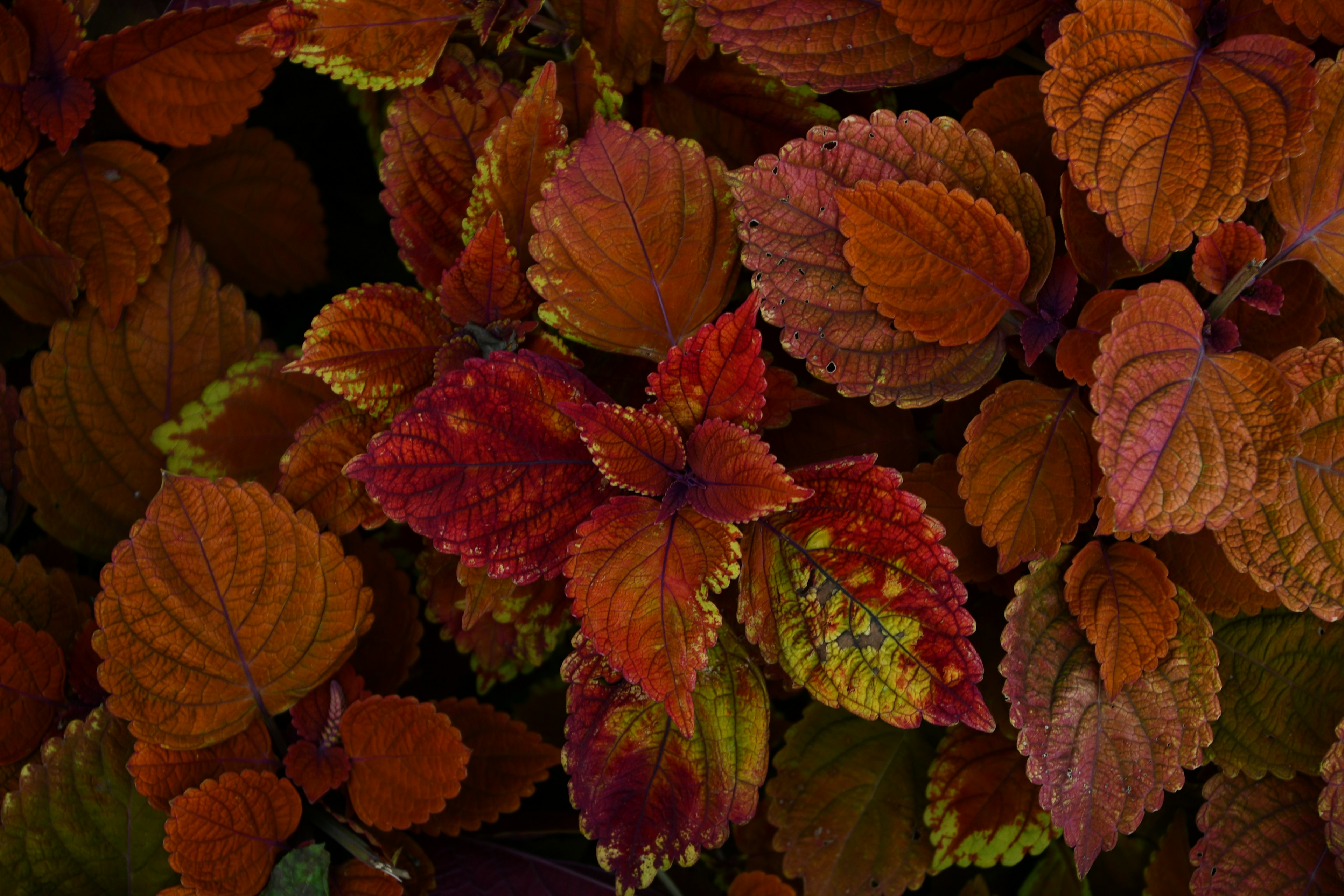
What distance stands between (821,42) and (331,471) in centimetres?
59

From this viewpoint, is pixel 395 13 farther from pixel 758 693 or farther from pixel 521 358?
pixel 758 693

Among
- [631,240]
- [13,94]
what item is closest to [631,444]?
[631,240]

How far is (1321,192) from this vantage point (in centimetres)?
76

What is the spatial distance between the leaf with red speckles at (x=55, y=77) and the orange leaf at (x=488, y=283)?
1.40ft

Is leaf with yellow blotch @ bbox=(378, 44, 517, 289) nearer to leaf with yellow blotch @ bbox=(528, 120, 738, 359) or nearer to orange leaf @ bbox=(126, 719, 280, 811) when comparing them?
leaf with yellow blotch @ bbox=(528, 120, 738, 359)

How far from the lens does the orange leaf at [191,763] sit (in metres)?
0.84

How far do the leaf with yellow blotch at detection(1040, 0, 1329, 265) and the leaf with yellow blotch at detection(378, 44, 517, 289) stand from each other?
0.50 meters

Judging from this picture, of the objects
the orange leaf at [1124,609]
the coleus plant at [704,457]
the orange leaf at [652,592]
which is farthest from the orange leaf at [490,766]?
the orange leaf at [1124,609]

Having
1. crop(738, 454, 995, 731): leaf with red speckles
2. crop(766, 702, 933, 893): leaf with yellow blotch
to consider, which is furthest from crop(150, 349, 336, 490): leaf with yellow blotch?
crop(766, 702, 933, 893): leaf with yellow blotch

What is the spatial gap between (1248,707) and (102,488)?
1.16 meters

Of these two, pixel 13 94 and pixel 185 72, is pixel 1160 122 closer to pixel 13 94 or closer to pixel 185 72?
pixel 185 72

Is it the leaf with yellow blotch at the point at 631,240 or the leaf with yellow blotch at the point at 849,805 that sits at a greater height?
the leaf with yellow blotch at the point at 631,240

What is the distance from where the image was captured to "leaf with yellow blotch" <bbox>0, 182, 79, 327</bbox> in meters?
0.96

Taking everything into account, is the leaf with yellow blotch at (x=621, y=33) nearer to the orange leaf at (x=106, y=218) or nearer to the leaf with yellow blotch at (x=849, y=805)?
the orange leaf at (x=106, y=218)
